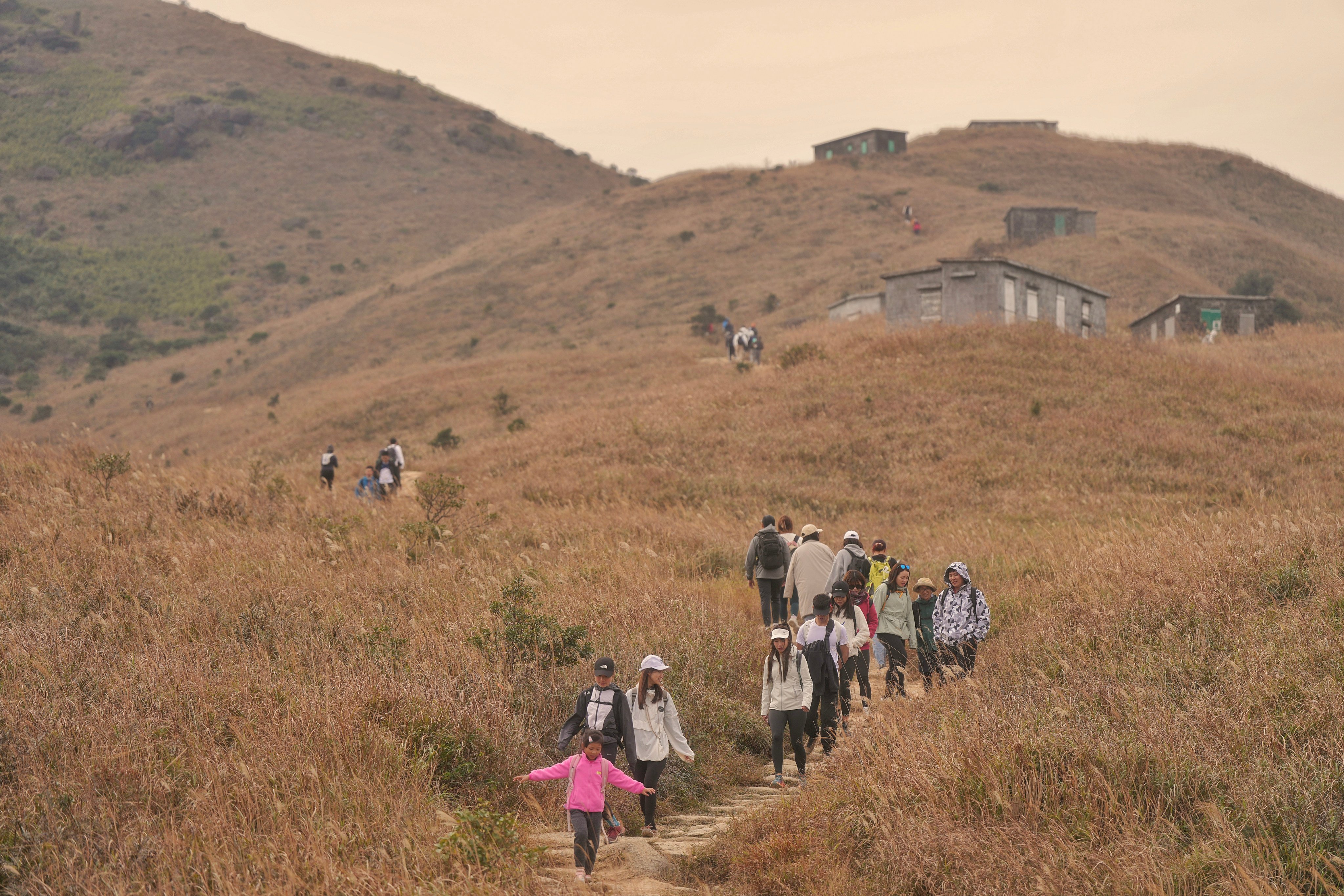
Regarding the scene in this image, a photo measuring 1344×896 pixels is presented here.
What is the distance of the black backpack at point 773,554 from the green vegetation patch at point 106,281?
78.2m

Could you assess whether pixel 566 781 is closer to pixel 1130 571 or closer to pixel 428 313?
pixel 1130 571

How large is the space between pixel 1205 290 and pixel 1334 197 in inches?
2084

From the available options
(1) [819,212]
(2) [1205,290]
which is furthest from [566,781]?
(1) [819,212]

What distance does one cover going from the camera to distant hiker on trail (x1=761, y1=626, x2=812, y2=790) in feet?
29.1

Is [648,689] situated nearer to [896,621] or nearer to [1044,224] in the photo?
[896,621]

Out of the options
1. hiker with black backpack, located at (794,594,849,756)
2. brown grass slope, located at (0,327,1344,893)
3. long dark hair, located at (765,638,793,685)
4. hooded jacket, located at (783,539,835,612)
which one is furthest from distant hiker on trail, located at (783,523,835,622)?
long dark hair, located at (765,638,793,685)

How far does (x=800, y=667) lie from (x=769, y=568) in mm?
4349

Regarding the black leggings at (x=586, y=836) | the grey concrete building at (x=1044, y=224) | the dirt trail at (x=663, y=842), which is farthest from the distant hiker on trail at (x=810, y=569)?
the grey concrete building at (x=1044, y=224)

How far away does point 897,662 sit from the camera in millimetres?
11180

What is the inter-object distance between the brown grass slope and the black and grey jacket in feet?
2.61

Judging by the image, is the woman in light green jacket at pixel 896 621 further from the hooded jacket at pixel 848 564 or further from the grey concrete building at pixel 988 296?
the grey concrete building at pixel 988 296

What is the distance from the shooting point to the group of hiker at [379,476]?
869 inches

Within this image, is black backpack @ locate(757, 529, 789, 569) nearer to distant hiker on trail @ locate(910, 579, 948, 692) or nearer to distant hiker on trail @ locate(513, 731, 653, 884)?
distant hiker on trail @ locate(910, 579, 948, 692)

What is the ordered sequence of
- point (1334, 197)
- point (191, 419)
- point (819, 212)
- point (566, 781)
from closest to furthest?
1. point (566, 781)
2. point (191, 419)
3. point (819, 212)
4. point (1334, 197)
